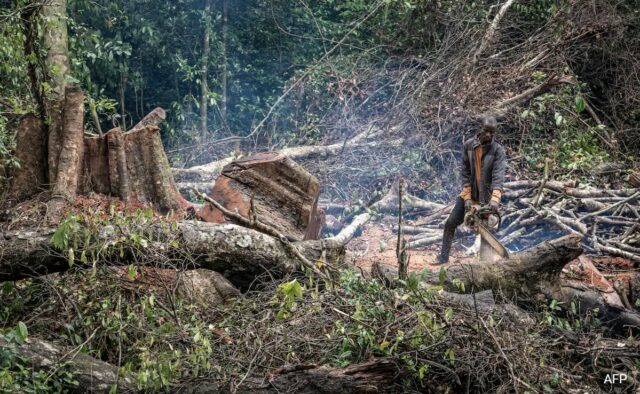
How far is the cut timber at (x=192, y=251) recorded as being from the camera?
5391 millimetres

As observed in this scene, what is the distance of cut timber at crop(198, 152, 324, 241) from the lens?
7.60 m

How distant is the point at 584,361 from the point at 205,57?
34.5ft

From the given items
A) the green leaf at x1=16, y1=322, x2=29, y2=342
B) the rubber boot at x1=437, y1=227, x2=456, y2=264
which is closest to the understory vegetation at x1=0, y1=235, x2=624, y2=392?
the green leaf at x1=16, y1=322, x2=29, y2=342

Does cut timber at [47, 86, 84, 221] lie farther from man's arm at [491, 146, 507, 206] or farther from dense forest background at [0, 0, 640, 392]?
man's arm at [491, 146, 507, 206]

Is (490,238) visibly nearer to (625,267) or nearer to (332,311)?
(625,267)

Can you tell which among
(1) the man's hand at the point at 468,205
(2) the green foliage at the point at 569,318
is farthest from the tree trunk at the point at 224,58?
(2) the green foliage at the point at 569,318

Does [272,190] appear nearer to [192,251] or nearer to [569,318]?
[192,251]

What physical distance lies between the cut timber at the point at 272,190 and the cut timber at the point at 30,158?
1.58 meters

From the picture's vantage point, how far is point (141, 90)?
14531 mm

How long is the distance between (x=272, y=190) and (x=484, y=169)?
2463 mm

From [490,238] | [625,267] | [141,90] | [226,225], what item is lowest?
[625,267]

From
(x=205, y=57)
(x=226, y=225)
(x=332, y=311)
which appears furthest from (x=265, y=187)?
(x=205, y=57)

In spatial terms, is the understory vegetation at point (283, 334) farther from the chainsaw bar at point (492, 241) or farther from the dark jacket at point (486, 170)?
the dark jacket at point (486, 170)

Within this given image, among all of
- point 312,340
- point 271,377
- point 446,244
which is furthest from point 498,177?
point 271,377
